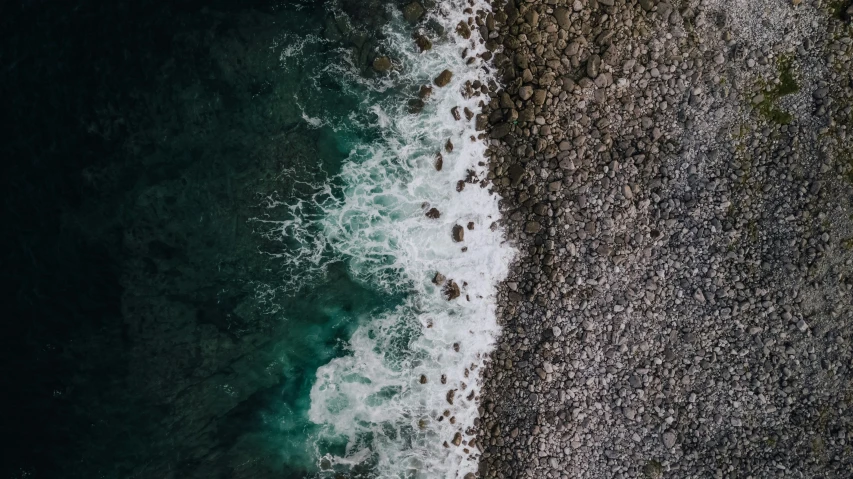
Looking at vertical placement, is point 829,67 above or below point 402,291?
above

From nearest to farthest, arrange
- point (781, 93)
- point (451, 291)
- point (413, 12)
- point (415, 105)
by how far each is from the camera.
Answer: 1. point (781, 93)
2. point (413, 12)
3. point (415, 105)
4. point (451, 291)

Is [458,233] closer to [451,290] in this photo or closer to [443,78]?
[451,290]

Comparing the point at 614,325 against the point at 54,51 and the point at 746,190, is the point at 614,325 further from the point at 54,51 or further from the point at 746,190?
the point at 54,51

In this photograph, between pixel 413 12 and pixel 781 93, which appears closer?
pixel 781 93

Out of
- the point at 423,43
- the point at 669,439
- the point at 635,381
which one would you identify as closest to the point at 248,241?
the point at 423,43

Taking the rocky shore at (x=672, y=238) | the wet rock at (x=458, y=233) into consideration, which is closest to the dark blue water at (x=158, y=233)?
the wet rock at (x=458, y=233)

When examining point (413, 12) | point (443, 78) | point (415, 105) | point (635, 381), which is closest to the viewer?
point (635, 381)

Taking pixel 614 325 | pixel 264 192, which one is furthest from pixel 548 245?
pixel 264 192

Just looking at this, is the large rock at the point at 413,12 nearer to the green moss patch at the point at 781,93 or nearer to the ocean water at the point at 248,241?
the ocean water at the point at 248,241

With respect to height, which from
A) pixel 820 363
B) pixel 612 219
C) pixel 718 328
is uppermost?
pixel 612 219
